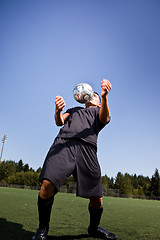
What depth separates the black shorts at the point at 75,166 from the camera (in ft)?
7.45

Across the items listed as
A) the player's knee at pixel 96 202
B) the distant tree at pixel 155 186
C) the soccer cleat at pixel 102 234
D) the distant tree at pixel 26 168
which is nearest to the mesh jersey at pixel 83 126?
the player's knee at pixel 96 202

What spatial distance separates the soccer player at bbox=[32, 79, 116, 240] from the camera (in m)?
2.27

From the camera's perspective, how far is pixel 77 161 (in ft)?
8.03

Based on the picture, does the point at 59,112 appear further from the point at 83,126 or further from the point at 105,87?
the point at 105,87

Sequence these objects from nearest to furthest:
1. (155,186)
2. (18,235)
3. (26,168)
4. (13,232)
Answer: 1. (18,235)
2. (13,232)
3. (155,186)
4. (26,168)

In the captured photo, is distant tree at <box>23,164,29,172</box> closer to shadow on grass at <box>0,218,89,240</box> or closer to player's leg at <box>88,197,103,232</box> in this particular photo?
shadow on grass at <box>0,218,89,240</box>

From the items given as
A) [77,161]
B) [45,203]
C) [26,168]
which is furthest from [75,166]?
[26,168]

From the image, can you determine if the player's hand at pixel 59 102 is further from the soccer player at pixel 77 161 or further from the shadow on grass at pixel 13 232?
the shadow on grass at pixel 13 232

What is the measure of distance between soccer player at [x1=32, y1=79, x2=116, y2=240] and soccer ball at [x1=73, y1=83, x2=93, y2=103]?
21cm

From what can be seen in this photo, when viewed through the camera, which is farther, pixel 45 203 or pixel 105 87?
pixel 105 87

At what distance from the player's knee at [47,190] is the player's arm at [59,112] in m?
0.91

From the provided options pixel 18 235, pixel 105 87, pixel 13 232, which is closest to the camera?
pixel 105 87

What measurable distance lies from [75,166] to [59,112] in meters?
0.79

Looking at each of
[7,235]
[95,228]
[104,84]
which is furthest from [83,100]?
[7,235]
